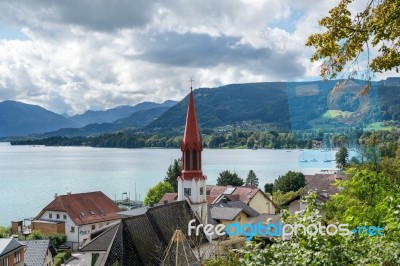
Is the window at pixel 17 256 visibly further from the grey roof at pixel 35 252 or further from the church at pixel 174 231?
the church at pixel 174 231

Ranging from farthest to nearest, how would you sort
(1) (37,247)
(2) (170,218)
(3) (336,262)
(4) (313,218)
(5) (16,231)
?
(5) (16,231) < (1) (37,247) < (2) (170,218) < (4) (313,218) < (3) (336,262)

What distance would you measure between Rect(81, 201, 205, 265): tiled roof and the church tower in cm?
364

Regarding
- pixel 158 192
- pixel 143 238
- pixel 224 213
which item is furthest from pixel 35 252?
pixel 158 192

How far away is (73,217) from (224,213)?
16.9 metres

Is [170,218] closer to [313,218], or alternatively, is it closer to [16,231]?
[313,218]

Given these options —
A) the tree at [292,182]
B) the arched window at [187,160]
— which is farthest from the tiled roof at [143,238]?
the tree at [292,182]

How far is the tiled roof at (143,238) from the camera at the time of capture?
20.6 m

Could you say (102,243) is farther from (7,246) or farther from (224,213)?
(224,213)

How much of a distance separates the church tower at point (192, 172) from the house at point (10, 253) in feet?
32.2

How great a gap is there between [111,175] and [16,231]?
208 ft

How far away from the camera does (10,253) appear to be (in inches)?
923

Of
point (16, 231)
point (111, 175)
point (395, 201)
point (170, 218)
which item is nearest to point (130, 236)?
point (170, 218)

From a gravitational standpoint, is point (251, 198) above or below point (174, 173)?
below

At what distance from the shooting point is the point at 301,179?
5881cm
